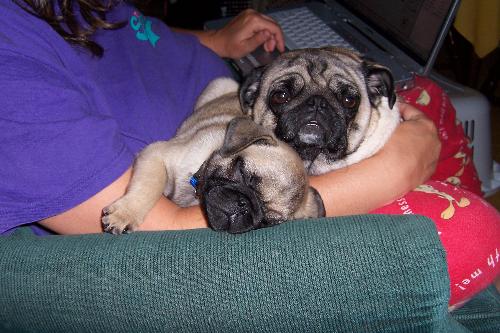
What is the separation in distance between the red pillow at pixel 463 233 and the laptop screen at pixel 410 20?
68 cm

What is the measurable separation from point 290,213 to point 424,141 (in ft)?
1.95

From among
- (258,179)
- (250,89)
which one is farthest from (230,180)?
(250,89)

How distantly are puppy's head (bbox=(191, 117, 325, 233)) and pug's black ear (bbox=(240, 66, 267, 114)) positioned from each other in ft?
1.09

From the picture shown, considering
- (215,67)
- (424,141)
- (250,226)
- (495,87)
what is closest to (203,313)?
(250,226)

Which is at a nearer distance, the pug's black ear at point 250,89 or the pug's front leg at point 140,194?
the pug's front leg at point 140,194

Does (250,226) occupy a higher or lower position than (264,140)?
lower

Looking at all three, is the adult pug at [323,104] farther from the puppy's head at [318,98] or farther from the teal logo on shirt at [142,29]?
the teal logo on shirt at [142,29]

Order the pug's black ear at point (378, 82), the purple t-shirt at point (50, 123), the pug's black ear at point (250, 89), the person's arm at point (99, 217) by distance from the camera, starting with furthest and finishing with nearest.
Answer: the pug's black ear at point (250, 89)
the pug's black ear at point (378, 82)
the person's arm at point (99, 217)
the purple t-shirt at point (50, 123)

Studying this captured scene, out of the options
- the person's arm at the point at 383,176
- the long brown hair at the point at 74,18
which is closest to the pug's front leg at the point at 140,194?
the long brown hair at the point at 74,18

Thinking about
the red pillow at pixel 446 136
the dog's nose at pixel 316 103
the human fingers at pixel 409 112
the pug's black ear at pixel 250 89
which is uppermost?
the dog's nose at pixel 316 103

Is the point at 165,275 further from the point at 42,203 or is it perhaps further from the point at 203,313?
the point at 42,203

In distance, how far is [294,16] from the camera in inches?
97.7

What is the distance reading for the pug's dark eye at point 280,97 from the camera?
163cm

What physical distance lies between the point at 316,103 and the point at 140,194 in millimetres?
637
